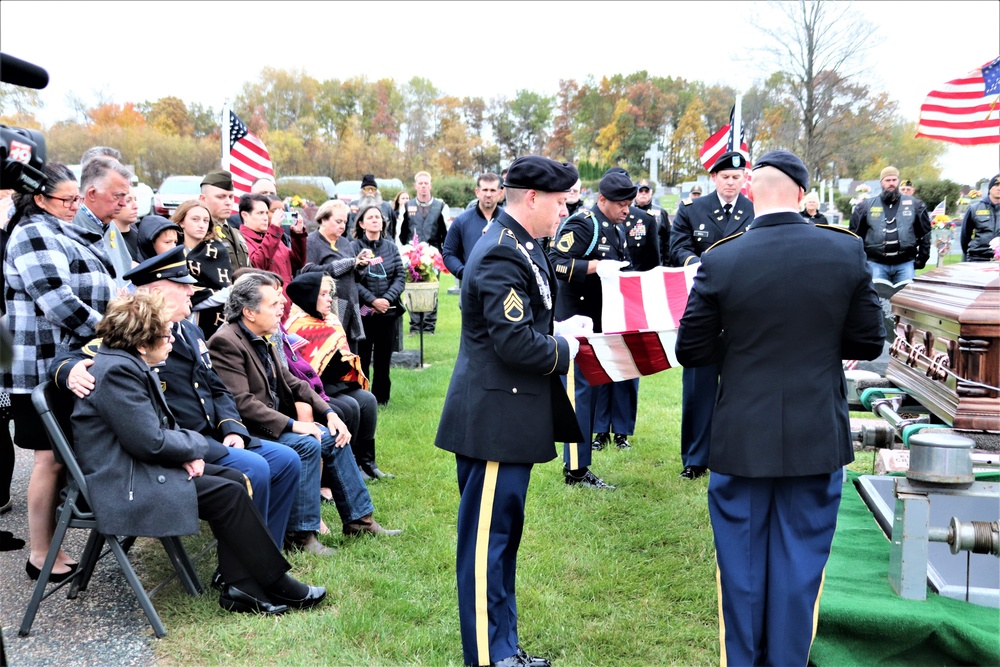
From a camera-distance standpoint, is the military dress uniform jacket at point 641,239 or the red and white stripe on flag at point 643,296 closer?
the red and white stripe on flag at point 643,296

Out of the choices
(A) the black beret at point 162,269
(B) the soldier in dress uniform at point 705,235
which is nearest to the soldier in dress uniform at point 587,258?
(B) the soldier in dress uniform at point 705,235

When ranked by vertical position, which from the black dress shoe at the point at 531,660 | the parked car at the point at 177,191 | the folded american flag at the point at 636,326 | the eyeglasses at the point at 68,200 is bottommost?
the black dress shoe at the point at 531,660

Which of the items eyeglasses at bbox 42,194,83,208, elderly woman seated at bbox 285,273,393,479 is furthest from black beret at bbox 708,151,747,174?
eyeglasses at bbox 42,194,83,208

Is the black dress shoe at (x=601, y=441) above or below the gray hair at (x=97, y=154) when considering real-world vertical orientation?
below

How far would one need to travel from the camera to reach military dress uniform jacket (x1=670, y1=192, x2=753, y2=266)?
20.7 feet

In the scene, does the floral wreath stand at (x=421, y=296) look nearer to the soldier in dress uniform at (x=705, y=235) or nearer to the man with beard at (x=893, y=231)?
the soldier in dress uniform at (x=705, y=235)

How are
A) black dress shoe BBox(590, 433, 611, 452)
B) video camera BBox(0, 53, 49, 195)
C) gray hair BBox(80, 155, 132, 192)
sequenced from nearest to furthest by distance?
video camera BBox(0, 53, 49, 195) → gray hair BBox(80, 155, 132, 192) → black dress shoe BBox(590, 433, 611, 452)

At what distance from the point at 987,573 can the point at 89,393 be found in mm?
4225

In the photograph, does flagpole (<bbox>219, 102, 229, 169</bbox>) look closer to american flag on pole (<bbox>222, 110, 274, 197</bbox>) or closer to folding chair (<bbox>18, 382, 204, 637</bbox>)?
american flag on pole (<bbox>222, 110, 274, 197</bbox>)

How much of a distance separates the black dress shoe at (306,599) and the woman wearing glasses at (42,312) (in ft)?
3.71

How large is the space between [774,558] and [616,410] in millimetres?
3984

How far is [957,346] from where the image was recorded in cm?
395

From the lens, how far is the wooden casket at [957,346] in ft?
12.4

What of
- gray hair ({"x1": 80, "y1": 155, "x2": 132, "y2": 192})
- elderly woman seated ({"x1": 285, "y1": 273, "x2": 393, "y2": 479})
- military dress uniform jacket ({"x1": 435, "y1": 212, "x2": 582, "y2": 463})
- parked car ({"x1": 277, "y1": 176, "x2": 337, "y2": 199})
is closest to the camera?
military dress uniform jacket ({"x1": 435, "y1": 212, "x2": 582, "y2": 463})
